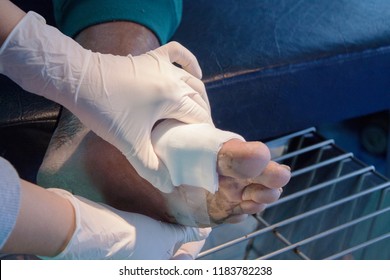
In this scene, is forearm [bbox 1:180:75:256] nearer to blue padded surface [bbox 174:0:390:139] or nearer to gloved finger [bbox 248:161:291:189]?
gloved finger [bbox 248:161:291:189]

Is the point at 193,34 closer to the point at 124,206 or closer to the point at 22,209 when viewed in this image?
the point at 124,206

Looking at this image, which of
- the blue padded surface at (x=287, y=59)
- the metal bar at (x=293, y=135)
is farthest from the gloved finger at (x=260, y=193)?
the metal bar at (x=293, y=135)

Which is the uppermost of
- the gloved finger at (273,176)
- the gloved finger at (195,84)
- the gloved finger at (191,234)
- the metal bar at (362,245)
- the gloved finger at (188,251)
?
the gloved finger at (195,84)

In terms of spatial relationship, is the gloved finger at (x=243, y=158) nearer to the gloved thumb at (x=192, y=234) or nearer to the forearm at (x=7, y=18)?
the gloved thumb at (x=192, y=234)

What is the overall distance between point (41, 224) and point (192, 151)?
0.18 m

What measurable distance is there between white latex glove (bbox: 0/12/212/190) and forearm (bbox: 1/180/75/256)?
0.11m

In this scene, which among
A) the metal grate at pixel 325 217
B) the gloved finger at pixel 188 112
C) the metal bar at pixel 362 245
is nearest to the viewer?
the gloved finger at pixel 188 112

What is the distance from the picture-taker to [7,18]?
0.64m

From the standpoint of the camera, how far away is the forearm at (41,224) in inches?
22.2

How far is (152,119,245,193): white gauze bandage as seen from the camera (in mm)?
620

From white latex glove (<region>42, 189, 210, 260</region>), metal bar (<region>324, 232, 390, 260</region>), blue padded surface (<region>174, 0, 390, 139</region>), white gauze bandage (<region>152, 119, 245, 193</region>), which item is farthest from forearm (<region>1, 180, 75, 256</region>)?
metal bar (<region>324, 232, 390, 260</region>)

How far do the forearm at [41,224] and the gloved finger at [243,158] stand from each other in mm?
180

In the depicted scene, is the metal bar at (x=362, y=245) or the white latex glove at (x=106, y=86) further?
the metal bar at (x=362, y=245)
